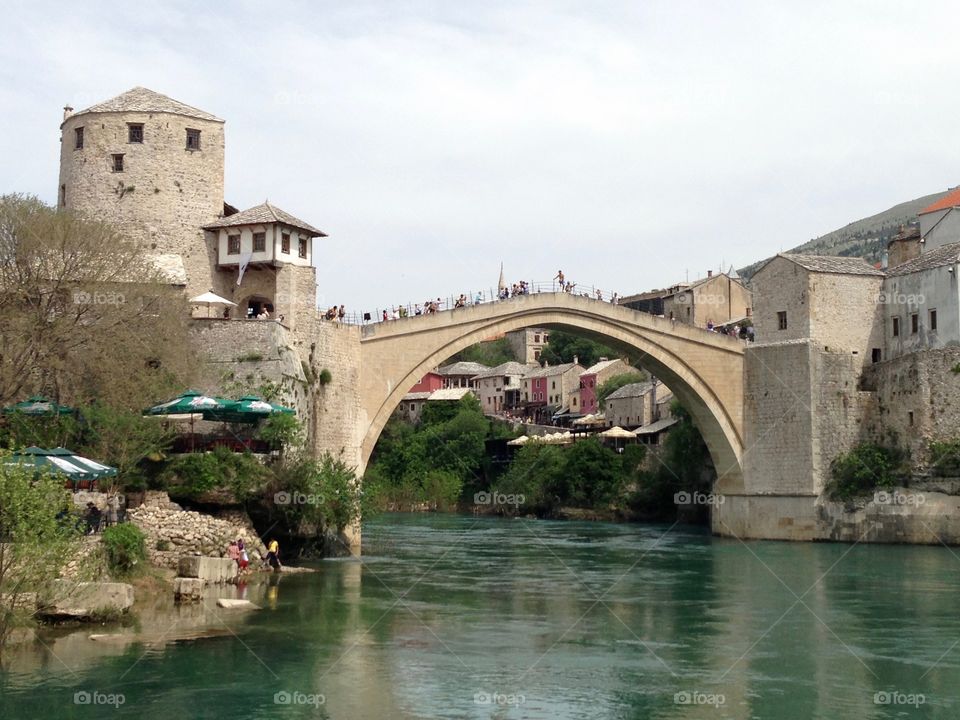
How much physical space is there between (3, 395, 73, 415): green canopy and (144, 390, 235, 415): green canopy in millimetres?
2063

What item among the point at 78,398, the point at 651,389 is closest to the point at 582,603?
the point at 78,398

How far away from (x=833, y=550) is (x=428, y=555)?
13633mm

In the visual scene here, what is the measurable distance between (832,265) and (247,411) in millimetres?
25217

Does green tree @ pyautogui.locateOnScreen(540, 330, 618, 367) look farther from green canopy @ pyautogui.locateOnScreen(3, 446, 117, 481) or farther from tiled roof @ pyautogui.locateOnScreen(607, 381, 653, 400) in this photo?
green canopy @ pyautogui.locateOnScreen(3, 446, 117, 481)

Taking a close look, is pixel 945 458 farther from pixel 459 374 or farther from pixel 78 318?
pixel 459 374

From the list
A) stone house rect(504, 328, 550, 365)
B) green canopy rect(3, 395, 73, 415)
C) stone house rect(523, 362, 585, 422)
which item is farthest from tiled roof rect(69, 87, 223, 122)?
stone house rect(504, 328, 550, 365)

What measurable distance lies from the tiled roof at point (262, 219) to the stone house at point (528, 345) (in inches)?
2810

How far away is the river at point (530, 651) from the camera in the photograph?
1705 centimetres

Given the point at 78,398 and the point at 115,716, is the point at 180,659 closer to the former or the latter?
Result: the point at 115,716

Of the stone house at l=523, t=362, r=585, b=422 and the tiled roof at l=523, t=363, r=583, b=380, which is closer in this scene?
the stone house at l=523, t=362, r=585, b=422

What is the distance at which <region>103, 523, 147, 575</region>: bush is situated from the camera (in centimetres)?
2491

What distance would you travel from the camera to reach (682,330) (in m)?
48.4

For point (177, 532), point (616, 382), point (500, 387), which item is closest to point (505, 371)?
point (500, 387)

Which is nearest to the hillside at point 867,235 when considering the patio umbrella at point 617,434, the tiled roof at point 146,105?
the patio umbrella at point 617,434
